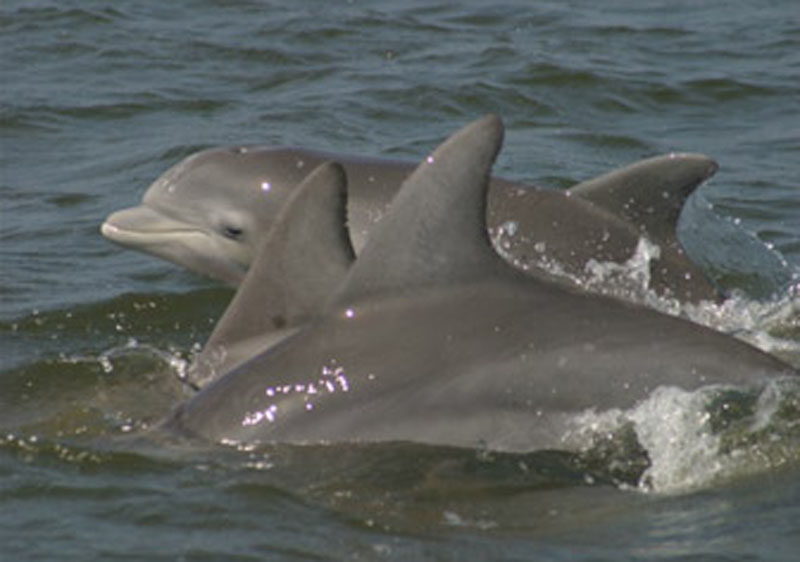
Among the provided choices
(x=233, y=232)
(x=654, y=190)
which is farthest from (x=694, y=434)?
(x=233, y=232)

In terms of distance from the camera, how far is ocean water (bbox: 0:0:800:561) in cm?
900

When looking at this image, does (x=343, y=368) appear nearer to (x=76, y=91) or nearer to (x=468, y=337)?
(x=468, y=337)

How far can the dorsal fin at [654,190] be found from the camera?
11656 mm

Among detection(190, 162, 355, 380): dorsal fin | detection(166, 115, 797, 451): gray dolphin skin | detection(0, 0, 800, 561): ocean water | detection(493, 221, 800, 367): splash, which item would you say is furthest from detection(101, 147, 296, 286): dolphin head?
detection(166, 115, 797, 451): gray dolphin skin

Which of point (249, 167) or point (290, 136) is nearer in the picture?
point (249, 167)

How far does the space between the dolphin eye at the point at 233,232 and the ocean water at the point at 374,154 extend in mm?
604

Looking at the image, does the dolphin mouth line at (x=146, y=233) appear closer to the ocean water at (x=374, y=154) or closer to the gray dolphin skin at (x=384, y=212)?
the gray dolphin skin at (x=384, y=212)

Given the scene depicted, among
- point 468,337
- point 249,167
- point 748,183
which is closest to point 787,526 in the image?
point 468,337

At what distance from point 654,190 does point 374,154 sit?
5580 millimetres

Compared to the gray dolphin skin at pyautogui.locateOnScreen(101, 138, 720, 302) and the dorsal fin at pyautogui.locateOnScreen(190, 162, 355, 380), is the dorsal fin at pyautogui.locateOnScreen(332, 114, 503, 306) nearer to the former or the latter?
the dorsal fin at pyautogui.locateOnScreen(190, 162, 355, 380)

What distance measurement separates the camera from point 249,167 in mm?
12688

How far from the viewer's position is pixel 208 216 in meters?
12.7

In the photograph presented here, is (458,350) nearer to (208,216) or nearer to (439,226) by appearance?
(439,226)

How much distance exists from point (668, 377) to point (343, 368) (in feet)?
4.54
